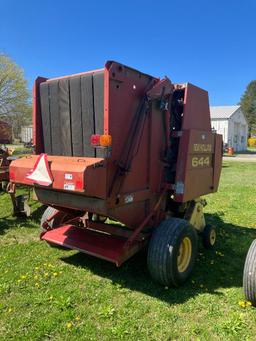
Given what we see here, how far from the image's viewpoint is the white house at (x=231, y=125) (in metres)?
43.0

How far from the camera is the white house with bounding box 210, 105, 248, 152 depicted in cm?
4297

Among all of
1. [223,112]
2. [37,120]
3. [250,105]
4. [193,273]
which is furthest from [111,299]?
[250,105]

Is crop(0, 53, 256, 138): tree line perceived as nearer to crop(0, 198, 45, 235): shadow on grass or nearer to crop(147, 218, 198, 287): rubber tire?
crop(0, 198, 45, 235): shadow on grass

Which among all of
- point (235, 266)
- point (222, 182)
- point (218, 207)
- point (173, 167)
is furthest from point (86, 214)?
point (222, 182)

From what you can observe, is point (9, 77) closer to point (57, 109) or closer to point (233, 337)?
point (57, 109)

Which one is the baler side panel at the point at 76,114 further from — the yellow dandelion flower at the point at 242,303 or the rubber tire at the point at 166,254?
the yellow dandelion flower at the point at 242,303

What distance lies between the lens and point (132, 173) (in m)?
4.21

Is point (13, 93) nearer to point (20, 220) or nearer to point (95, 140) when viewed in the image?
point (20, 220)

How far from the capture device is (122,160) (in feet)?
13.1

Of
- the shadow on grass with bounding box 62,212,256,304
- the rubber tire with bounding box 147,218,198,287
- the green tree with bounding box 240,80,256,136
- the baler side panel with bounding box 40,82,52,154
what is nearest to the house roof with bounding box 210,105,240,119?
the green tree with bounding box 240,80,256,136

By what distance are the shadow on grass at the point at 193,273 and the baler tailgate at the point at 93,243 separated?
403 mm

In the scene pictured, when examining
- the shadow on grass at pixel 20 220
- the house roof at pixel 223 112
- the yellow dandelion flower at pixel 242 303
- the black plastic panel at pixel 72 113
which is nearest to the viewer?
the yellow dandelion flower at pixel 242 303

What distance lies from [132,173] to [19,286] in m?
1.94

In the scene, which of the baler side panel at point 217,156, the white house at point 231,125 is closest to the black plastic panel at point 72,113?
the baler side panel at point 217,156
